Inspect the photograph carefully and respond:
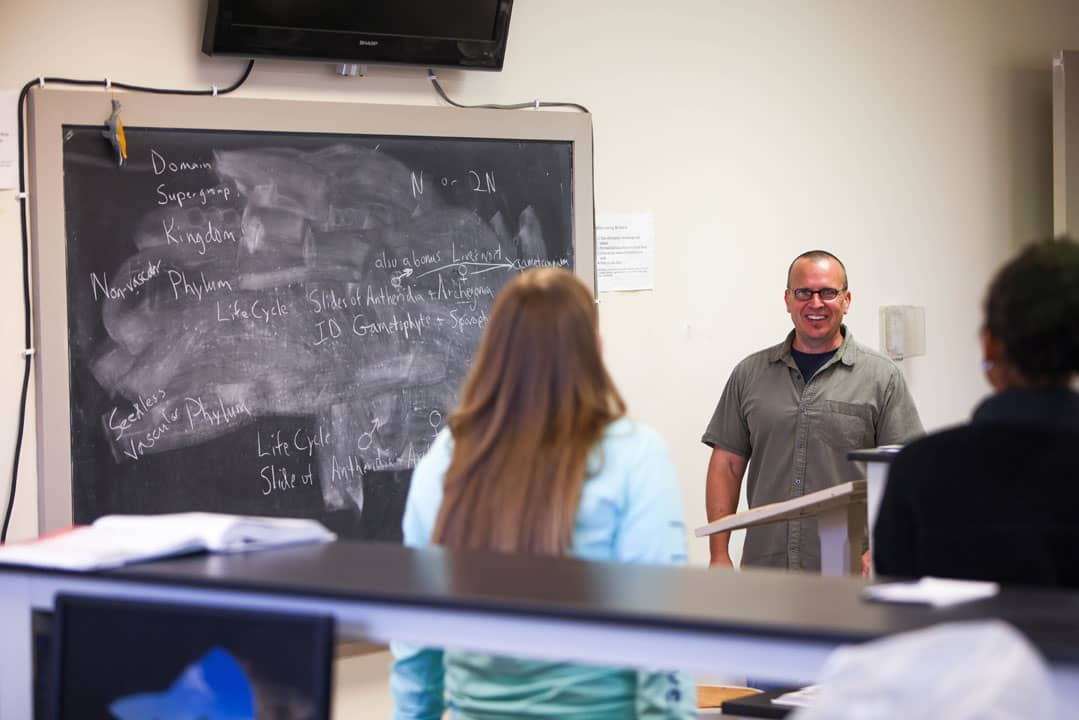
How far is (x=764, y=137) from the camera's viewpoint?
15.1 ft

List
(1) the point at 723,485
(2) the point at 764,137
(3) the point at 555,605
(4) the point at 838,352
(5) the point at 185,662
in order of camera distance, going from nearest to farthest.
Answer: (3) the point at 555,605, (5) the point at 185,662, (4) the point at 838,352, (1) the point at 723,485, (2) the point at 764,137

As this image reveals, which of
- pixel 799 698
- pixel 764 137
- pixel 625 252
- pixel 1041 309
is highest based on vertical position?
pixel 764 137

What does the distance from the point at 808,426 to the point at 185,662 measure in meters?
2.58

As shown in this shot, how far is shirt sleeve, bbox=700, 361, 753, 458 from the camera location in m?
3.95

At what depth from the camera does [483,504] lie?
1704 mm

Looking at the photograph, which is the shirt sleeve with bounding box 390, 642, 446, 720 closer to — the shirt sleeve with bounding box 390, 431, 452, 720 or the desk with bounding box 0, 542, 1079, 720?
the shirt sleeve with bounding box 390, 431, 452, 720

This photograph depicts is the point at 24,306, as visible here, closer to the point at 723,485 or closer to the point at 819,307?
the point at 723,485

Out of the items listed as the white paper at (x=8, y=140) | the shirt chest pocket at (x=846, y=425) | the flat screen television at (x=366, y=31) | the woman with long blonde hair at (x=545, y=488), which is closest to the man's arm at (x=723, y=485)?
the shirt chest pocket at (x=846, y=425)

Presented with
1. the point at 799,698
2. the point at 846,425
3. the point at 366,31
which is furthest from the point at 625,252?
the point at 799,698

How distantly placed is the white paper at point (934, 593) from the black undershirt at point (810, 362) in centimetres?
252

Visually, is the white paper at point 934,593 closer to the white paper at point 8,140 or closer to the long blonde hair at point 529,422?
the long blonde hair at point 529,422

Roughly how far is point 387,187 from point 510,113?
0.48 metres

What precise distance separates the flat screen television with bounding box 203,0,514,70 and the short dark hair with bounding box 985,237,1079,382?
8.20ft

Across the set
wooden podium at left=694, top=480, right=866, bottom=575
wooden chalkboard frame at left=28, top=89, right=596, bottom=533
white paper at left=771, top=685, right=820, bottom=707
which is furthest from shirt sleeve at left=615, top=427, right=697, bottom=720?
wooden chalkboard frame at left=28, top=89, right=596, bottom=533
